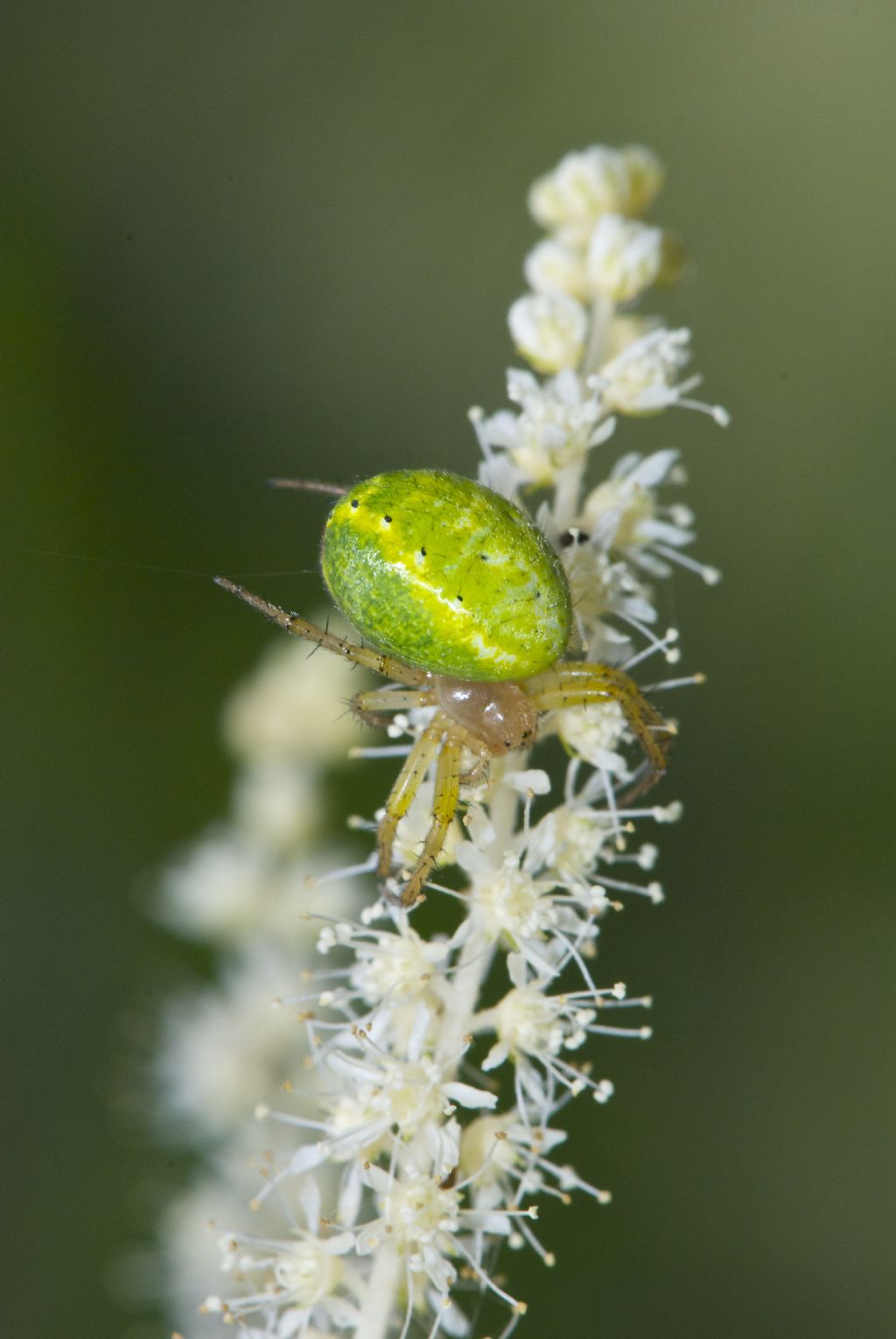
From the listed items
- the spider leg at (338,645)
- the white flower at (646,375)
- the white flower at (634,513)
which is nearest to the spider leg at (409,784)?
the spider leg at (338,645)

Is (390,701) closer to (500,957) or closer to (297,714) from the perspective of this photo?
(500,957)

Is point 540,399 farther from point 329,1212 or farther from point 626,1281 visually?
point 626,1281

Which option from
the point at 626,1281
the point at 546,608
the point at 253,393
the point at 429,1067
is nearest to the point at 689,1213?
the point at 626,1281

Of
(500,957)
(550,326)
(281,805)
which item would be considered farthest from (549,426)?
(281,805)

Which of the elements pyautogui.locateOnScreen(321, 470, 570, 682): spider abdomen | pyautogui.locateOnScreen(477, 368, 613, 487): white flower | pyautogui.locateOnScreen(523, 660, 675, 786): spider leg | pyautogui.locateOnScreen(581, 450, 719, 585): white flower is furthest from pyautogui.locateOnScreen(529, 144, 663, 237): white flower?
pyautogui.locateOnScreen(523, 660, 675, 786): spider leg

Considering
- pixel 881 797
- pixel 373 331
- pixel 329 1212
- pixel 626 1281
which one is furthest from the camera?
pixel 373 331
